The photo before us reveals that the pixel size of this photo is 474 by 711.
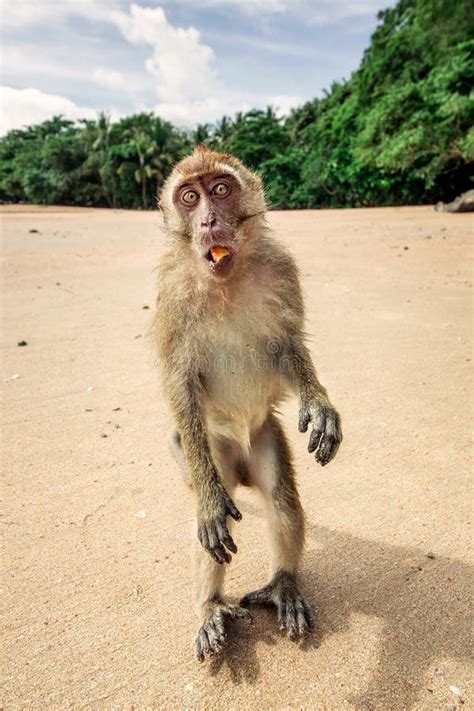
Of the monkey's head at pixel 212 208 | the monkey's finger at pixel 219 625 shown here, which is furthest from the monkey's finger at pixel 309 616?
the monkey's head at pixel 212 208

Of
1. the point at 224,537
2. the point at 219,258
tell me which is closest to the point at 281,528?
the point at 224,537

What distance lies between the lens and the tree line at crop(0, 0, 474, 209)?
2045cm

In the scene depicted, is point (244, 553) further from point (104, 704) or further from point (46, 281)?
point (46, 281)

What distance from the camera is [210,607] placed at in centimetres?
275

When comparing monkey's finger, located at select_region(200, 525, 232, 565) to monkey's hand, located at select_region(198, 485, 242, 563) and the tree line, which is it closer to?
monkey's hand, located at select_region(198, 485, 242, 563)

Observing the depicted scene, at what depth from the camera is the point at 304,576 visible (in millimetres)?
3176

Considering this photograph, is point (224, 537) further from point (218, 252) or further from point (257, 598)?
point (218, 252)

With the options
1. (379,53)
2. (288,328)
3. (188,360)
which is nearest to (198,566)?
(188,360)

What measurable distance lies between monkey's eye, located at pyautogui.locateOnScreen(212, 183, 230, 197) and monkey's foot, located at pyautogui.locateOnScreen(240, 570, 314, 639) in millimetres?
1851

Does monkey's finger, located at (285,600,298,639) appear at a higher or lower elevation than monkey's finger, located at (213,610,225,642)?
lower

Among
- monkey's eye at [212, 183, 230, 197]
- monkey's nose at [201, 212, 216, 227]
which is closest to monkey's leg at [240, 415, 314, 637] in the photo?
monkey's nose at [201, 212, 216, 227]

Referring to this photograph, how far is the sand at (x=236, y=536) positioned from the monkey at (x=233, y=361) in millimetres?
256

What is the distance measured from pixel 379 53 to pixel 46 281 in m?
22.7

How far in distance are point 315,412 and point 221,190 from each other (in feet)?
3.76
